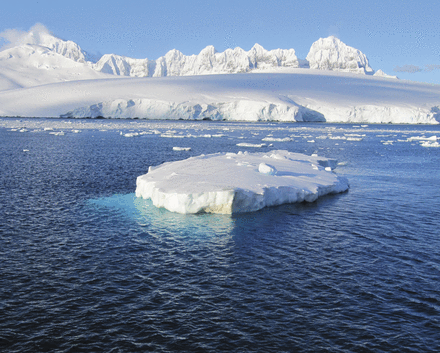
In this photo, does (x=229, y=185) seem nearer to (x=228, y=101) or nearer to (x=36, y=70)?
(x=228, y=101)

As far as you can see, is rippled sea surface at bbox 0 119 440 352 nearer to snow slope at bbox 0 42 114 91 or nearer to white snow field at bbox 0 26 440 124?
white snow field at bbox 0 26 440 124

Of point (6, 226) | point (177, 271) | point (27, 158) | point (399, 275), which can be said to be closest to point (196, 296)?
point (177, 271)

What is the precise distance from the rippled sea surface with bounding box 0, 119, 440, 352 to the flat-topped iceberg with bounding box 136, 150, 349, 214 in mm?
452

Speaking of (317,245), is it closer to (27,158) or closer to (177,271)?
(177,271)

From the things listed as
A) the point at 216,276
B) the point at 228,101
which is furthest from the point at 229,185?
the point at 228,101

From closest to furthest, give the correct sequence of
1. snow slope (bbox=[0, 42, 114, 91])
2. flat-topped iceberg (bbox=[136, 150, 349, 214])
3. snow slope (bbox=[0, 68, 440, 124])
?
flat-topped iceberg (bbox=[136, 150, 349, 214]), snow slope (bbox=[0, 68, 440, 124]), snow slope (bbox=[0, 42, 114, 91])

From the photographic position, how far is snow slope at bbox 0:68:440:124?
10250 centimetres

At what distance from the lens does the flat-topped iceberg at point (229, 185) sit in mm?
14516

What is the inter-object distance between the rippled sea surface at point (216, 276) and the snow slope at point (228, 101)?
8732cm

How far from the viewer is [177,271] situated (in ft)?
31.2

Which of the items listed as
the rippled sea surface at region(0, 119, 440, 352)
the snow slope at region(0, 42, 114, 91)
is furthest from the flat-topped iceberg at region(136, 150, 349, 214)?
the snow slope at region(0, 42, 114, 91)

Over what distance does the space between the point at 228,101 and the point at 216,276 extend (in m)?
98.7

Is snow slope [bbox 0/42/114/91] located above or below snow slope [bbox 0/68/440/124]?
above

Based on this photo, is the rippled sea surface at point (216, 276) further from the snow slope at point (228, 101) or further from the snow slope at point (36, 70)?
the snow slope at point (36, 70)
